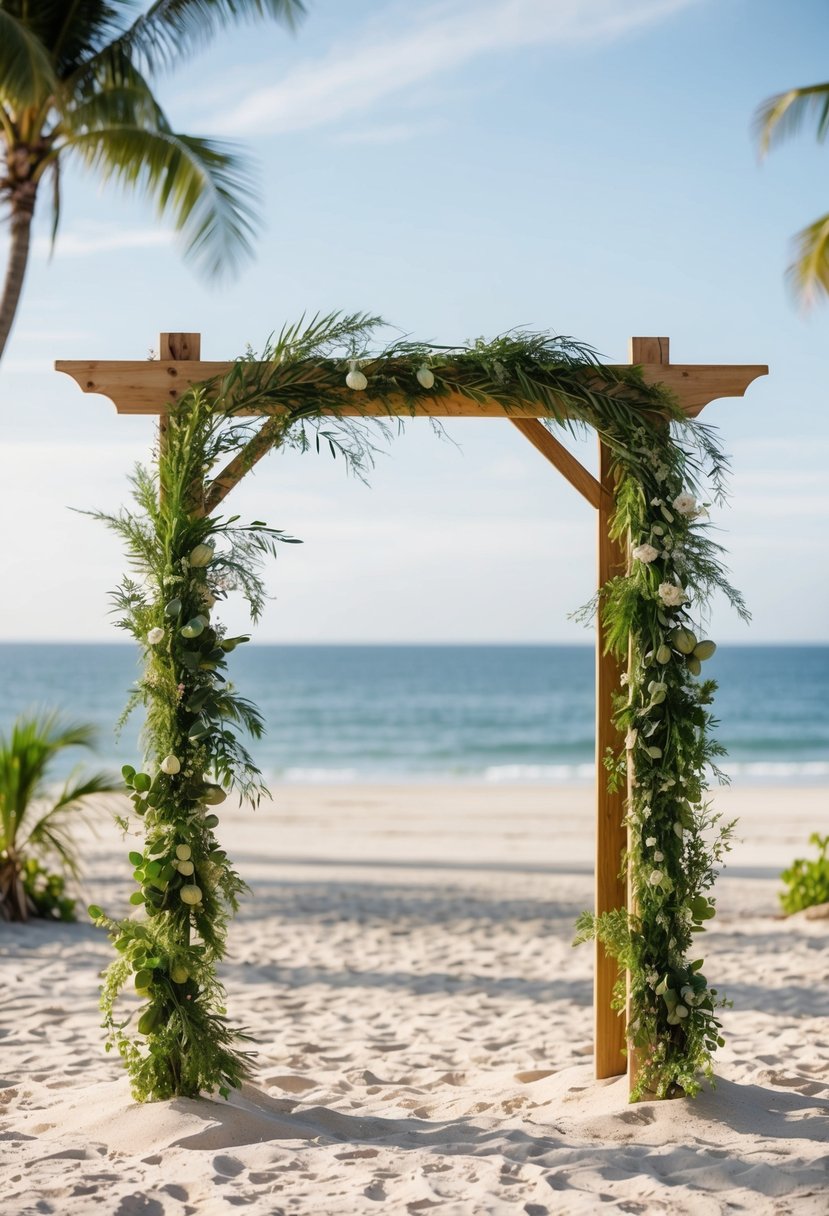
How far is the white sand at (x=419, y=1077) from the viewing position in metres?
3.00

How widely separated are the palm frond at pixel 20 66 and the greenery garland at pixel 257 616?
4.05m

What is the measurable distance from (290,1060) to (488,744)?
87.1 feet

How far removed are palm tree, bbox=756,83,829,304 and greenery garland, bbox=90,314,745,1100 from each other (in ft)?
18.9

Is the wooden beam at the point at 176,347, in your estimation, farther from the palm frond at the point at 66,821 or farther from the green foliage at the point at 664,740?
the palm frond at the point at 66,821

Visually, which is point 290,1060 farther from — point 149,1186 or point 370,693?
point 370,693

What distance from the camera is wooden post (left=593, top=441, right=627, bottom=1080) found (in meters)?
4.08

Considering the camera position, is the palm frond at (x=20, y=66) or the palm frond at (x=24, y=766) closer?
the palm frond at (x=20, y=66)

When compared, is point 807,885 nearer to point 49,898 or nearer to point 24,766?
point 49,898

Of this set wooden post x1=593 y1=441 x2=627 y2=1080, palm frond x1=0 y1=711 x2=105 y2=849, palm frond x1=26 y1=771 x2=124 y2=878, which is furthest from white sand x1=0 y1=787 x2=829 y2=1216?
palm frond x1=0 y1=711 x2=105 y2=849

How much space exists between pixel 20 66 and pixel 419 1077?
20.7 feet

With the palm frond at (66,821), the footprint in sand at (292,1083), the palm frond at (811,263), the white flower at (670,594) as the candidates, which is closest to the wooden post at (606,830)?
the white flower at (670,594)

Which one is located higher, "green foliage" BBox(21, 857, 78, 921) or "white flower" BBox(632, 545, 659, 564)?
"white flower" BBox(632, 545, 659, 564)

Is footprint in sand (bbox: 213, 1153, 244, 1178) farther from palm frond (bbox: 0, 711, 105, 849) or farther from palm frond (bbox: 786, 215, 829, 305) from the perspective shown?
palm frond (bbox: 786, 215, 829, 305)

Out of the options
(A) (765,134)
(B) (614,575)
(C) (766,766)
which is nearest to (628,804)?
(B) (614,575)
